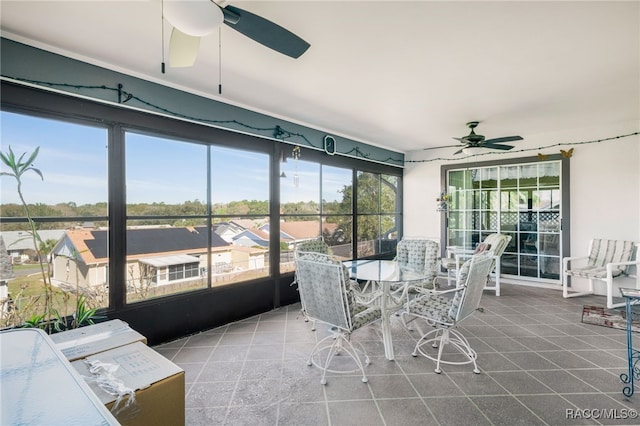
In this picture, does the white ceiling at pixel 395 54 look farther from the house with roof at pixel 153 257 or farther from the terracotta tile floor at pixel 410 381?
the terracotta tile floor at pixel 410 381

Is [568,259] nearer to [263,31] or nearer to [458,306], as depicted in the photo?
[458,306]

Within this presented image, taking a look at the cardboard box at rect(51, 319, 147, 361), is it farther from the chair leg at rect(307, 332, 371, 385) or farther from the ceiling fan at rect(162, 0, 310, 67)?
the ceiling fan at rect(162, 0, 310, 67)

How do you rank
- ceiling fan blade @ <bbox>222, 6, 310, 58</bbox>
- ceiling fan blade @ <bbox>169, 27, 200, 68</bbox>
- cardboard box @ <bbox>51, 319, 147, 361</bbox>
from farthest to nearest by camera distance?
ceiling fan blade @ <bbox>169, 27, 200, 68</bbox>, cardboard box @ <bbox>51, 319, 147, 361</bbox>, ceiling fan blade @ <bbox>222, 6, 310, 58</bbox>

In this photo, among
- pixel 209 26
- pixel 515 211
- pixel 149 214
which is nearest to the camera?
pixel 209 26

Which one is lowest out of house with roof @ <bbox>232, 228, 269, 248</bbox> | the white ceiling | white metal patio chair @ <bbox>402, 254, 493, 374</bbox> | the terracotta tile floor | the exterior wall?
the terracotta tile floor

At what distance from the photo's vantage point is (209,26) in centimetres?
147

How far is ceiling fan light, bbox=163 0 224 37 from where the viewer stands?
52.7 inches

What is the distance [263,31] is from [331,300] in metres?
1.89

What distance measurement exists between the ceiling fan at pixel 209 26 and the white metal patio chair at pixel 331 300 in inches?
58.4

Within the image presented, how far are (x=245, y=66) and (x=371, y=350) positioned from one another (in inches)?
115

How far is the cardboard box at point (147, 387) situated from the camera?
1.27 m

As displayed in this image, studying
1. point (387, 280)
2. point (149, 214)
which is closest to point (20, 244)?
point (149, 214)

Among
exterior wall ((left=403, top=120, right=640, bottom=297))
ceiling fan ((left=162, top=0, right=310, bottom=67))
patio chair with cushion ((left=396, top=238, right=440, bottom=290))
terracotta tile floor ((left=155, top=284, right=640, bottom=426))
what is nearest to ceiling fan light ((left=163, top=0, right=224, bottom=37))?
ceiling fan ((left=162, top=0, right=310, bottom=67))

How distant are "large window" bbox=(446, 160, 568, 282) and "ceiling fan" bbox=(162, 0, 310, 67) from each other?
525cm
